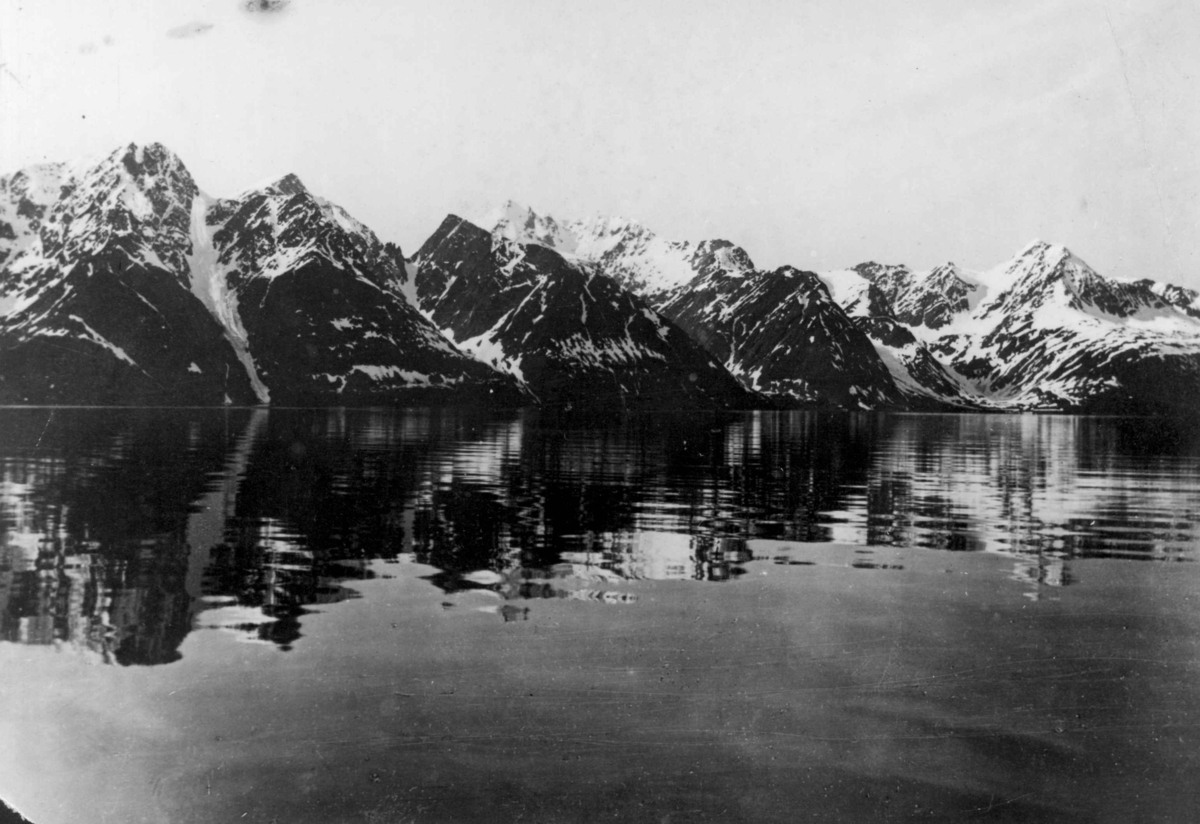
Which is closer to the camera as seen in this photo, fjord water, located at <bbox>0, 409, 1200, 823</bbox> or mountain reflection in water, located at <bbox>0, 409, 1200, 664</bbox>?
fjord water, located at <bbox>0, 409, 1200, 823</bbox>

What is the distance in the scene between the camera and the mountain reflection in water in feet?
88.4

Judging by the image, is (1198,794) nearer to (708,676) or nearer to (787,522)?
(708,676)

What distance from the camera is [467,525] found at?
41906mm

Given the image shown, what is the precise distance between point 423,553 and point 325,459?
50.6 m

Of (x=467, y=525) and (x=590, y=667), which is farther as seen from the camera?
(x=467, y=525)

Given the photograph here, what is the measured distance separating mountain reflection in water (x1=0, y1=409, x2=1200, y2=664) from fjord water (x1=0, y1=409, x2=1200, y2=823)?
0.84 ft

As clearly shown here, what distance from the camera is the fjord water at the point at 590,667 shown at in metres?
15.5

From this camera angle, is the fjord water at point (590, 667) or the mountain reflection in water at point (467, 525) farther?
the mountain reflection in water at point (467, 525)

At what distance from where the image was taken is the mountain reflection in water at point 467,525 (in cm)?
2694

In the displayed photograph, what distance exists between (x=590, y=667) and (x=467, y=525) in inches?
863

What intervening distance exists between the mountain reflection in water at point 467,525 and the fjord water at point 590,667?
0.84 ft

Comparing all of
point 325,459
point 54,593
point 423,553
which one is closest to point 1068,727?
point 423,553

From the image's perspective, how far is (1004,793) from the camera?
50.8ft

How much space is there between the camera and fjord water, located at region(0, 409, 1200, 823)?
1554cm
